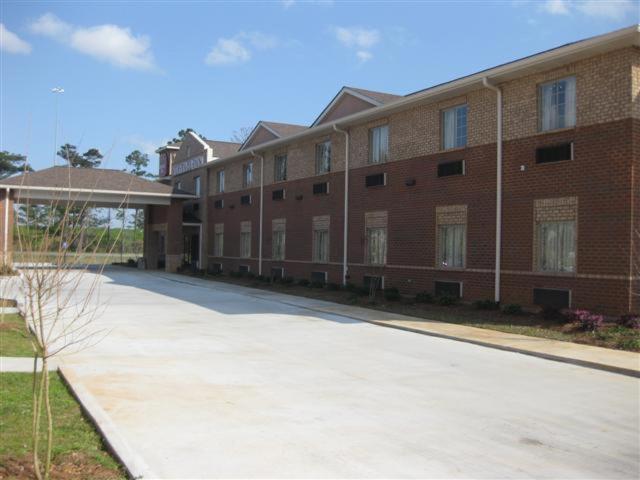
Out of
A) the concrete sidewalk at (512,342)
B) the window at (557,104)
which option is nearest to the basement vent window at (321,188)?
the concrete sidewalk at (512,342)

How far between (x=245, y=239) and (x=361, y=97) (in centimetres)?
1257

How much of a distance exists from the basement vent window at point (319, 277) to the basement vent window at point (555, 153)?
1197 centimetres

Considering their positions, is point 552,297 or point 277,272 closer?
point 552,297

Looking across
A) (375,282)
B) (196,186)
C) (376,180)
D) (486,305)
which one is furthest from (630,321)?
(196,186)

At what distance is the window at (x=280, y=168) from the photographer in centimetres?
3116

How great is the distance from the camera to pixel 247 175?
117 ft

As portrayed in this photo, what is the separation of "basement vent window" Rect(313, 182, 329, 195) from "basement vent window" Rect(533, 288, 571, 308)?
12228mm

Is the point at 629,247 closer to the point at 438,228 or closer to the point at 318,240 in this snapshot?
the point at 438,228

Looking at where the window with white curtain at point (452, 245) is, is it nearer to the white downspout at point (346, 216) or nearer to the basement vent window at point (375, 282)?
the basement vent window at point (375, 282)

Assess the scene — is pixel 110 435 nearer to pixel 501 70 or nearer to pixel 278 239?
pixel 501 70

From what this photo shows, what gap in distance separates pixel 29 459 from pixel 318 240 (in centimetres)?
2268

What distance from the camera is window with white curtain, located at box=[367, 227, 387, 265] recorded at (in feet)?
75.8

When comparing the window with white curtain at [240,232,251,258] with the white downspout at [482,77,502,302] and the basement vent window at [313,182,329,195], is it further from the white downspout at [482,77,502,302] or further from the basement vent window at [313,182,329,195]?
the white downspout at [482,77,502,302]

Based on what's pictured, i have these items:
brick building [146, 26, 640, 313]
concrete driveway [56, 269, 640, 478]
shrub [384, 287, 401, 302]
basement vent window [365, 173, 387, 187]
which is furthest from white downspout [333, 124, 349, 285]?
concrete driveway [56, 269, 640, 478]
